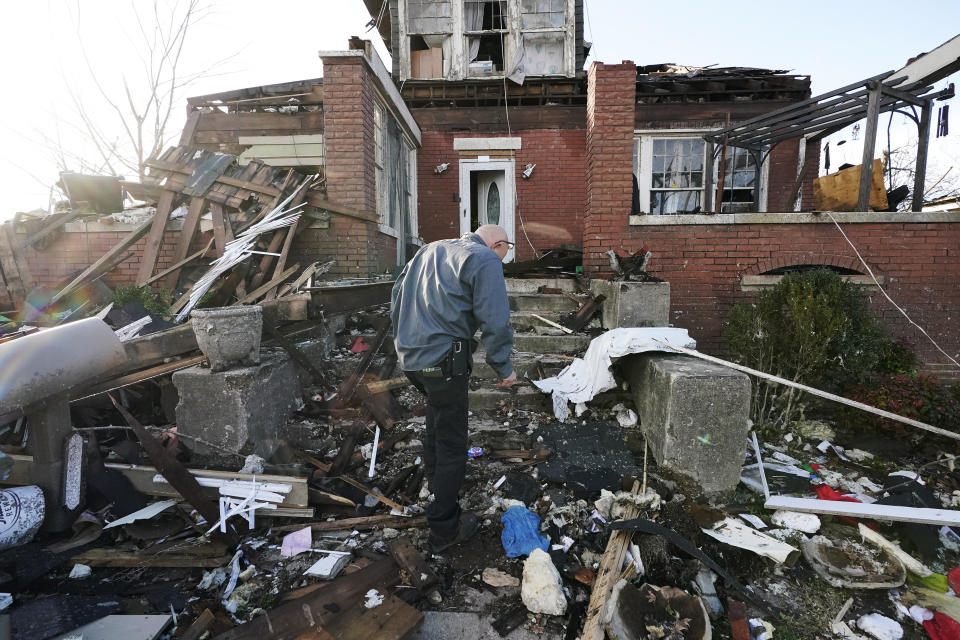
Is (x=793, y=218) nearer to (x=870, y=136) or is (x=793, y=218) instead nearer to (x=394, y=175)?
(x=870, y=136)

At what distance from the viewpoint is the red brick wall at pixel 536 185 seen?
9594 millimetres

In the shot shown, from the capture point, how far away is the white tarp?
3.80 metres

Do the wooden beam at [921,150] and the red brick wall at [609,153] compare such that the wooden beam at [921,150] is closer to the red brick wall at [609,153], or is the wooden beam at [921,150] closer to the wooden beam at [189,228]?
the red brick wall at [609,153]

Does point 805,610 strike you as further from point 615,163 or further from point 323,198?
point 323,198

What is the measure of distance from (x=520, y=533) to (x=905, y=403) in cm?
465

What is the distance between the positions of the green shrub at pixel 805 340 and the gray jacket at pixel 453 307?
3.52 m

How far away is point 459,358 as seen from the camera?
106 inches

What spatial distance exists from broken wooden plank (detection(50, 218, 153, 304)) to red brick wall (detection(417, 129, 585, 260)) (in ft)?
17.3

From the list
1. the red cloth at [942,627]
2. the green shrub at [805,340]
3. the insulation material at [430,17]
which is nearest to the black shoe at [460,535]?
the red cloth at [942,627]

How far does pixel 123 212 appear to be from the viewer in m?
6.29

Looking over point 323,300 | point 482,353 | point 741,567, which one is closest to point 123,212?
point 323,300

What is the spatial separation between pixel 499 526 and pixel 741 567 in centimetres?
150

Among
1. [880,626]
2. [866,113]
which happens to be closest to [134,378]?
[880,626]

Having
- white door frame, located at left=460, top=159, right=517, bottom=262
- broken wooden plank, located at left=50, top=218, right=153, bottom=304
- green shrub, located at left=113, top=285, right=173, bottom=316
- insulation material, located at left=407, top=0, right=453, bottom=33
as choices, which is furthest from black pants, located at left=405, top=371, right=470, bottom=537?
insulation material, located at left=407, top=0, right=453, bottom=33
